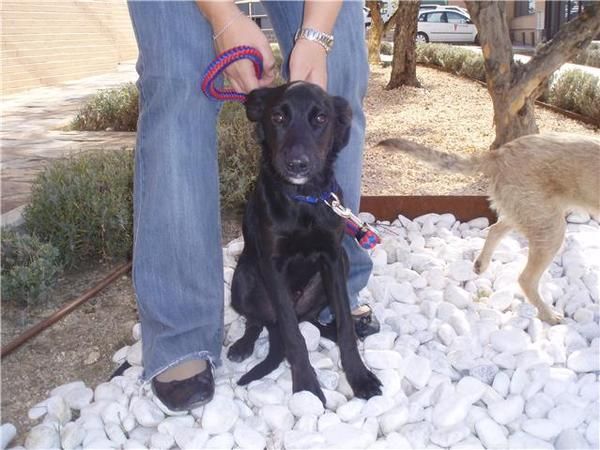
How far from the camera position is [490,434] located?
2.07m

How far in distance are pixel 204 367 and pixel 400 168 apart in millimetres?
3547

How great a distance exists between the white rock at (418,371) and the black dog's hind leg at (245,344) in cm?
67

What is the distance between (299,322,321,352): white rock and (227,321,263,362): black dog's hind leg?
0.19 meters

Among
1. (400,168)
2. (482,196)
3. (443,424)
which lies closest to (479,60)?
(400,168)

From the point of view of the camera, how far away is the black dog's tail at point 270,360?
2443 millimetres

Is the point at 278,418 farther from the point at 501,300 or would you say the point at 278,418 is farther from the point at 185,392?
the point at 501,300

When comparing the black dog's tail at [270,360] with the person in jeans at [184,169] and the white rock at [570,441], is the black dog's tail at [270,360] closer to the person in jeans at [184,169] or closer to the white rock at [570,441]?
the person in jeans at [184,169]

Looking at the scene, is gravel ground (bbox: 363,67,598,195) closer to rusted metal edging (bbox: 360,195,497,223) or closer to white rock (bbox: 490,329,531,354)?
rusted metal edging (bbox: 360,195,497,223)

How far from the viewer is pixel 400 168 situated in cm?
550

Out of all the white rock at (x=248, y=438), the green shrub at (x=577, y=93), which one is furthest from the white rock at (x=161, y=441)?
the green shrub at (x=577, y=93)

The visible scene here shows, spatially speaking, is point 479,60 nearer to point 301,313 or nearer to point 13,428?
point 301,313

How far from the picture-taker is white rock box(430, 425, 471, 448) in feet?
6.75

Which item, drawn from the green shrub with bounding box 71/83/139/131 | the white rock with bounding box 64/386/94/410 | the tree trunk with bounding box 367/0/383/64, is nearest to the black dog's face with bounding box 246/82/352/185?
the white rock with bounding box 64/386/94/410

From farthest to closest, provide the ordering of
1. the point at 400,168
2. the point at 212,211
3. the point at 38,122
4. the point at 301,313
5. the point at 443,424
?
the point at 38,122
the point at 400,168
the point at 301,313
the point at 212,211
the point at 443,424
